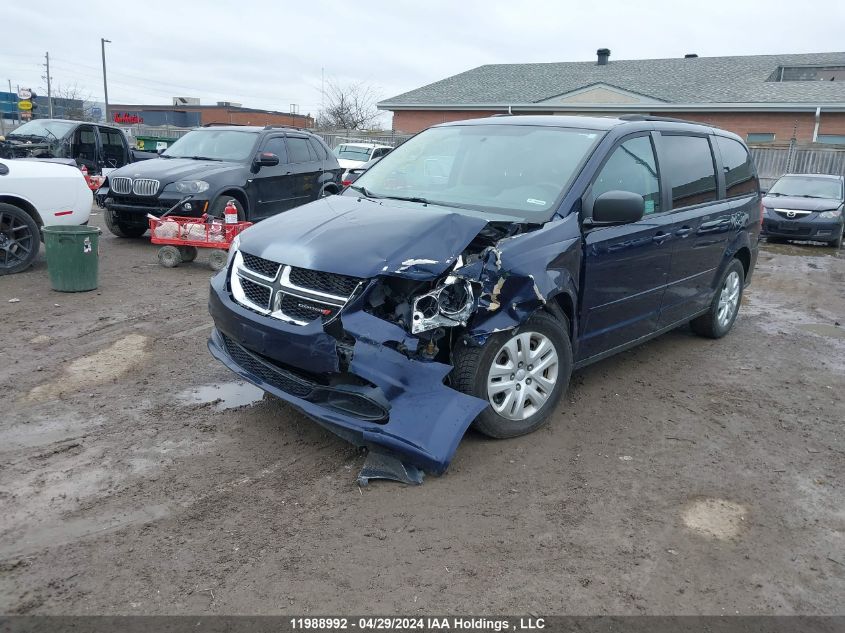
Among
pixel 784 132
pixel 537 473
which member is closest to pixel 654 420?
pixel 537 473

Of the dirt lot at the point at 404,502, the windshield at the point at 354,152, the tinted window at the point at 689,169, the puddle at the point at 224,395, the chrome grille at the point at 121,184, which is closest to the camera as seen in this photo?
the dirt lot at the point at 404,502

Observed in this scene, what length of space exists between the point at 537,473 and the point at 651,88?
98.2ft

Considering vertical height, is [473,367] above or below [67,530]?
above

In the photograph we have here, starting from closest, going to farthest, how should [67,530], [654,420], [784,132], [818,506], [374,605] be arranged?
[374,605] → [67,530] → [818,506] → [654,420] → [784,132]

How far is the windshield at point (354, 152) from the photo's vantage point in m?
20.0

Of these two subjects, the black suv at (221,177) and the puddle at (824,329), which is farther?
the black suv at (221,177)

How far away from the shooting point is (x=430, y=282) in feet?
11.8

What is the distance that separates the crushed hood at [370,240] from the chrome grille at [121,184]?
622 cm

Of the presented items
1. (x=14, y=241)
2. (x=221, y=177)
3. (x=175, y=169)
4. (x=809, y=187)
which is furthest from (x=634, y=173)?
(x=809, y=187)

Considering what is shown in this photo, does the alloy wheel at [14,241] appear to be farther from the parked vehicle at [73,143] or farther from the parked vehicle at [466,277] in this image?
the parked vehicle at [73,143]

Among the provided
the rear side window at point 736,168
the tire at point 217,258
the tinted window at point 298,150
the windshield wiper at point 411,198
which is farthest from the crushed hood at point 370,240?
the tinted window at point 298,150

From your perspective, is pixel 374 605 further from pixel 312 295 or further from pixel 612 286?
pixel 612 286

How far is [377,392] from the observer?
3.44m

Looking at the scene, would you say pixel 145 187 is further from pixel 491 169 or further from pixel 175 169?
pixel 491 169
